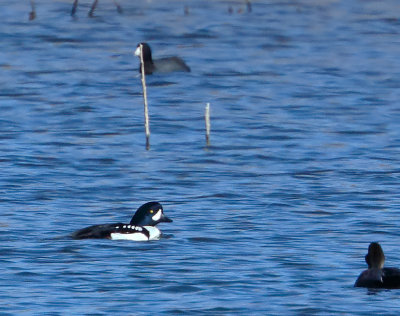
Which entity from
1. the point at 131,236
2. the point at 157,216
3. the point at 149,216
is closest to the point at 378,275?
the point at 131,236

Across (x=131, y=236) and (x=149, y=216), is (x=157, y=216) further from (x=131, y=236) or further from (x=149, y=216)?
(x=131, y=236)

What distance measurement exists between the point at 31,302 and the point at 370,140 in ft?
44.2

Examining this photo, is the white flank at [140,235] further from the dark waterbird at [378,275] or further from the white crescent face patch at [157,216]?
the dark waterbird at [378,275]

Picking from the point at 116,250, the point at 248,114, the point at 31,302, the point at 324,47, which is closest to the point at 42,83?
the point at 248,114

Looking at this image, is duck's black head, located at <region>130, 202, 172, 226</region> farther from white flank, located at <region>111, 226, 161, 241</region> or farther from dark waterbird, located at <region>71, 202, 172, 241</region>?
white flank, located at <region>111, 226, 161, 241</region>

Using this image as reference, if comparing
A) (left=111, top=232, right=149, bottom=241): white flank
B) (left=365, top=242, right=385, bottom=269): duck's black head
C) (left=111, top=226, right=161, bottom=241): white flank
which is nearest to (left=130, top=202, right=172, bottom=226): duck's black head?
(left=111, top=226, right=161, bottom=241): white flank

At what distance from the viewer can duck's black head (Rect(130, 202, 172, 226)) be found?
20.0 metres

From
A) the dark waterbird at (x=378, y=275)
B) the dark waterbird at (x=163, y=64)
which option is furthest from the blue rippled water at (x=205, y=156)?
the dark waterbird at (x=163, y=64)

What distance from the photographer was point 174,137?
28375mm

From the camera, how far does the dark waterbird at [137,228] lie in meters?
19.1

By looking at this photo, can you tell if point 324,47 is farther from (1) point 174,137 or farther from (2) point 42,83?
(1) point 174,137

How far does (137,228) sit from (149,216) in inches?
26.9

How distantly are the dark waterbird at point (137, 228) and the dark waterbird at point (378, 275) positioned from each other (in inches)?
154

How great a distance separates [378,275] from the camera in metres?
16.3
